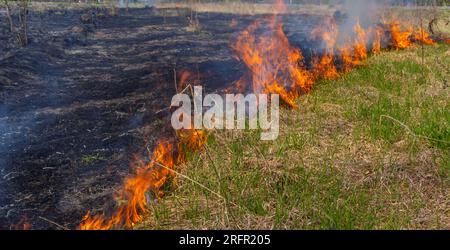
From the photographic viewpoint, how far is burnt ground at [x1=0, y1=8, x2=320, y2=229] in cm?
412

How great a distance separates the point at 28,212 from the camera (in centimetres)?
376

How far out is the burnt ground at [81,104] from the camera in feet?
13.5

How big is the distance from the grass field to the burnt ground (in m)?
0.95

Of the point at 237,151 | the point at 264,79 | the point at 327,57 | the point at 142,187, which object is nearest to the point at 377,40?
the point at 327,57

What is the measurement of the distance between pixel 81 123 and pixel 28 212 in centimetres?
235

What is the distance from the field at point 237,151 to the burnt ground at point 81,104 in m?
0.02

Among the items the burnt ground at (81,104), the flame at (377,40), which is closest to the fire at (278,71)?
the burnt ground at (81,104)

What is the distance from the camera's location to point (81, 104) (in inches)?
270

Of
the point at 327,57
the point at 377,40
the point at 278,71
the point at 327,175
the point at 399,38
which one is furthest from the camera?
the point at 399,38

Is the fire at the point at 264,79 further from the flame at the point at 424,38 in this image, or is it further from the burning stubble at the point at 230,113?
the burning stubble at the point at 230,113

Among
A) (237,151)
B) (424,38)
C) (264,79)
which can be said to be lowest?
(237,151)

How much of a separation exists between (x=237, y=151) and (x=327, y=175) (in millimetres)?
1056

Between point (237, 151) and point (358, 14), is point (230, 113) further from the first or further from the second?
point (358, 14)
